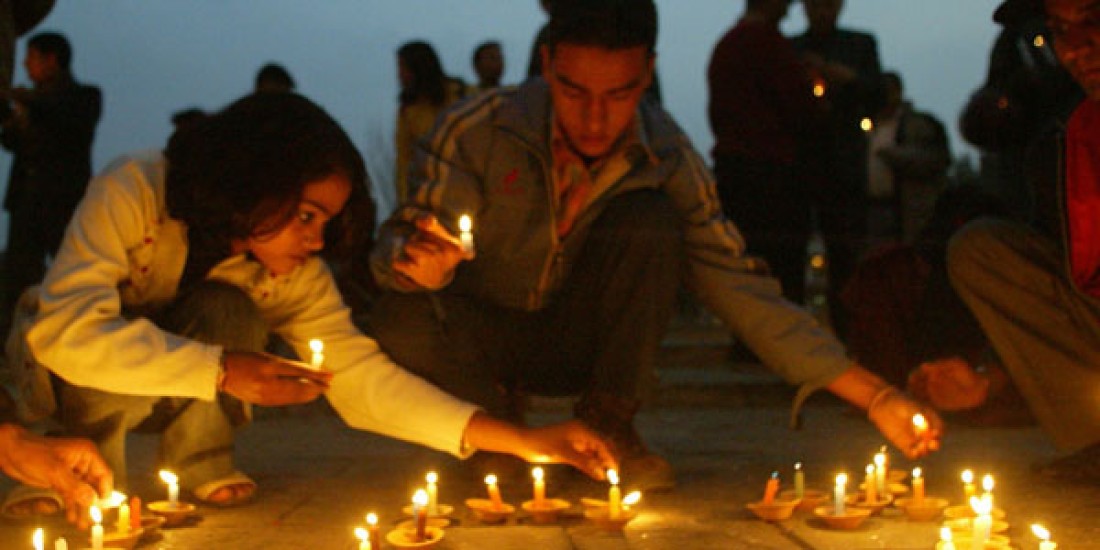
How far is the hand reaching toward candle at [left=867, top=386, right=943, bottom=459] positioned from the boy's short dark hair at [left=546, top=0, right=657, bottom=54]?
1209mm

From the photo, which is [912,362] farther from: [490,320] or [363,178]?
[363,178]

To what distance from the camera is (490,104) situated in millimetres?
4082

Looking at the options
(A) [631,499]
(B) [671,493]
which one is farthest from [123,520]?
(B) [671,493]

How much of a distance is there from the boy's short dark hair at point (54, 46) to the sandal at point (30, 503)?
4846 millimetres

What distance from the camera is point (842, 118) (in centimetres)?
702

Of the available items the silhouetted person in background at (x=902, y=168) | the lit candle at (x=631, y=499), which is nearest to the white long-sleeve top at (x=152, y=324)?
the lit candle at (x=631, y=499)

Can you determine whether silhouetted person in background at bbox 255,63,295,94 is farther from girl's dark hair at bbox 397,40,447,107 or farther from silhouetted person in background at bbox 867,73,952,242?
silhouetted person in background at bbox 867,73,952,242

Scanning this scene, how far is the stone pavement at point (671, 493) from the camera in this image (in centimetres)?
323

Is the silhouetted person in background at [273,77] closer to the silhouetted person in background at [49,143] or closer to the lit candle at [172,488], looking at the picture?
the silhouetted person in background at [49,143]

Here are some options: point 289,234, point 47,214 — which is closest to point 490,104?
point 289,234

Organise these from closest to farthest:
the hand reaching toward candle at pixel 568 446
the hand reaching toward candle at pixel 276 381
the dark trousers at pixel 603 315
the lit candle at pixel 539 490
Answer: the hand reaching toward candle at pixel 276 381 → the hand reaching toward candle at pixel 568 446 → the lit candle at pixel 539 490 → the dark trousers at pixel 603 315

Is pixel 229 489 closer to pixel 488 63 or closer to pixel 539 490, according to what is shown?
pixel 539 490

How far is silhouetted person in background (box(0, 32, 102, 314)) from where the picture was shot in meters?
7.56

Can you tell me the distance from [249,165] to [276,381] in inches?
22.4
